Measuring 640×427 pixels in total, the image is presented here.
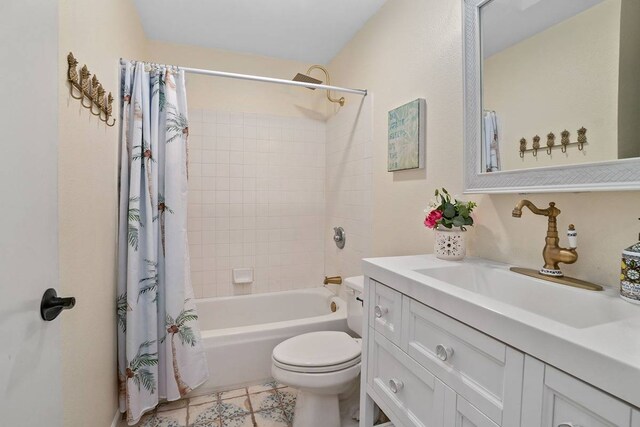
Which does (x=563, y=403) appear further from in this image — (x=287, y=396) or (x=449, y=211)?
(x=287, y=396)

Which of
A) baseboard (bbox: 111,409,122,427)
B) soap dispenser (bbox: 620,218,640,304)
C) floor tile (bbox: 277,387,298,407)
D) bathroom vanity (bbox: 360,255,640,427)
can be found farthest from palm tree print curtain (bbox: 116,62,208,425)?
soap dispenser (bbox: 620,218,640,304)

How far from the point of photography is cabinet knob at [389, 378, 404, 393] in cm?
100

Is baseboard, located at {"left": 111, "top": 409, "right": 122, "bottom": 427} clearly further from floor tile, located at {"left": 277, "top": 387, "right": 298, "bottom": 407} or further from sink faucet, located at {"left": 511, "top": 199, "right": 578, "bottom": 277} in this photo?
sink faucet, located at {"left": 511, "top": 199, "right": 578, "bottom": 277}

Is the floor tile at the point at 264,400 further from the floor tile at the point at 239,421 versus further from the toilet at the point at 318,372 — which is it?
the toilet at the point at 318,372

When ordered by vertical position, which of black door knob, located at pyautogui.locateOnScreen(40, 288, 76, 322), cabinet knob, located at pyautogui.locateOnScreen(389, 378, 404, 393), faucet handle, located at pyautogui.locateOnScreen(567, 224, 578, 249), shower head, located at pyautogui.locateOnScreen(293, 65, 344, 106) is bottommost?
cabinet knob, located at pyautogui.locateOnScreen(389, 378, 404, 393)

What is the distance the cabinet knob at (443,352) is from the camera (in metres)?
0.80

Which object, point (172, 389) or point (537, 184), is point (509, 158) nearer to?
point (537, 184)

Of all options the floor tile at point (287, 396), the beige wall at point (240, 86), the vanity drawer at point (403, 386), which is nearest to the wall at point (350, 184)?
the beige wall at point (240, 86)

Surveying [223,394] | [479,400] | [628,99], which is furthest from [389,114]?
[223,394]

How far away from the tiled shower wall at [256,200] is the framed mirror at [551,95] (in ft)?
5.81

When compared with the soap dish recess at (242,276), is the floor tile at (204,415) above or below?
below

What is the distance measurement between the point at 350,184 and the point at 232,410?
170 cm

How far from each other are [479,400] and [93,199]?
1540 millimetres

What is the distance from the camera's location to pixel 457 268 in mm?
1161
